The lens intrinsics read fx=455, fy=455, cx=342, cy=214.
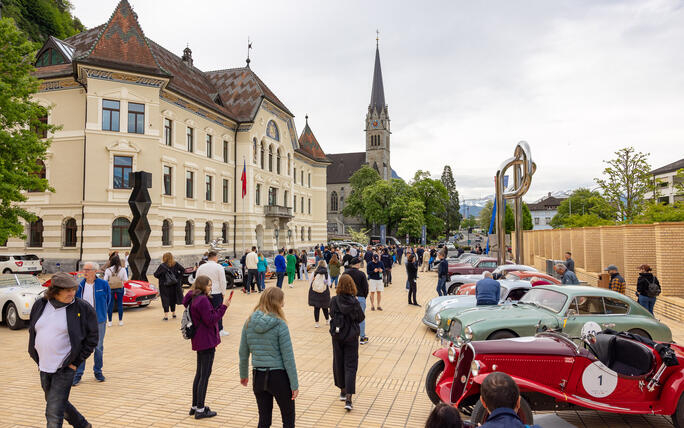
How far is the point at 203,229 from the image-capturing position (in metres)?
34.1

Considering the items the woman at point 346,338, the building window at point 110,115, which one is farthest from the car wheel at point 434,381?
the building window at point 110,115

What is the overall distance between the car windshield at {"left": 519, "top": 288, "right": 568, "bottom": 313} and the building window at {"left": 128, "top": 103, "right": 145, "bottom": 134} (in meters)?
25.6

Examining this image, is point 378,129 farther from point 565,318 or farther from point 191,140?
point 565,318

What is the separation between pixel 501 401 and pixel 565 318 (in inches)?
209

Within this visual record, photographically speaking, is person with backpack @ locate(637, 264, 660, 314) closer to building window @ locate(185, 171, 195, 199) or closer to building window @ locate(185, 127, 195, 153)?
building window @ locate(185, 171, 195, 199)

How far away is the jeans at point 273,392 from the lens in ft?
14.3

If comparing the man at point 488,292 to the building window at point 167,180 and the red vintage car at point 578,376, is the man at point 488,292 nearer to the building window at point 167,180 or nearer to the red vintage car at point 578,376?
the red vintage car at point 578,376

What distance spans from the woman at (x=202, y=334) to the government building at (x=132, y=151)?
2067cm

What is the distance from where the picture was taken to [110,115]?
27.0 m

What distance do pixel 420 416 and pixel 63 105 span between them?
1163 inches

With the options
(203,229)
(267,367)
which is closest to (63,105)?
(203,229)

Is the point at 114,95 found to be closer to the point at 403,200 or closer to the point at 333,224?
the point at 403,200

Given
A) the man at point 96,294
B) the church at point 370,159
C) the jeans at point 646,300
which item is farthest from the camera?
the church at point 370,159

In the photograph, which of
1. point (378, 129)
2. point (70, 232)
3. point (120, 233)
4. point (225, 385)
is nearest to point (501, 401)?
point (225, 385)
